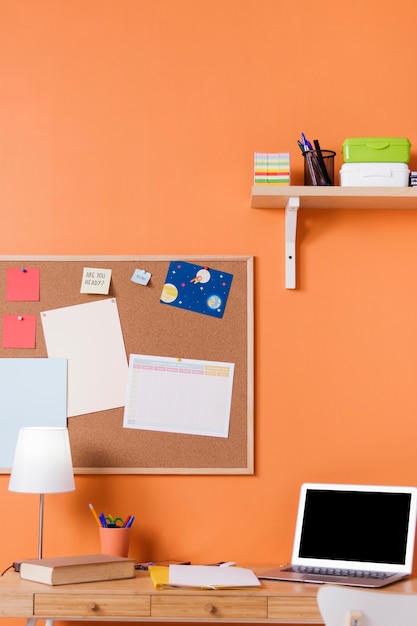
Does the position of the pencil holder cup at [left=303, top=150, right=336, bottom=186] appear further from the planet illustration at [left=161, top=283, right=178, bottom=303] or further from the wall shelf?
the planet illustration at [left=161, top=283, right=178, bottom=303]

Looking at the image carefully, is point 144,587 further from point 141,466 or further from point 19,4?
point 19,4

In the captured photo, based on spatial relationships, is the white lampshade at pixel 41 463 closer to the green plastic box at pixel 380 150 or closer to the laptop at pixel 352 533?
the laptop at pixel 352 533

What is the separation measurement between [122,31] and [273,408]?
133 centimetres

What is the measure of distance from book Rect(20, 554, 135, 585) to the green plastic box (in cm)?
138

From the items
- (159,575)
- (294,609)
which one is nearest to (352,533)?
(294,609)

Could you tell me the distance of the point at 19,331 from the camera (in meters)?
2.54

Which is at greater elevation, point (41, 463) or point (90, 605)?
point (41, 463)

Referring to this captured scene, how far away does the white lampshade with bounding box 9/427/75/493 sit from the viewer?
2257 mm

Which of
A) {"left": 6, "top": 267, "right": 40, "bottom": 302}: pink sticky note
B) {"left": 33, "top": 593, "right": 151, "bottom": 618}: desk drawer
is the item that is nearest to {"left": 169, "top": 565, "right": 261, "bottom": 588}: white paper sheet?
{"left": 33, "top": 593, "right": 151, "bottom": 618}: desk drawer

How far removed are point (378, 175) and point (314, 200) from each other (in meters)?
0.21

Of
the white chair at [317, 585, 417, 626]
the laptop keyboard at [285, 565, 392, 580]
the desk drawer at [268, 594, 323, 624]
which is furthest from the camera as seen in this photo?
the laptop keyboard at [285, 565, 392, 580]

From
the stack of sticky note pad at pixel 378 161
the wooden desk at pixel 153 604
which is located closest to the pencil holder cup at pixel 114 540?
the wooden desk at pixel 153 604

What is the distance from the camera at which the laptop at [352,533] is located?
87.6 inches

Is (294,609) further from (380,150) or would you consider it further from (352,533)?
(380,150)
